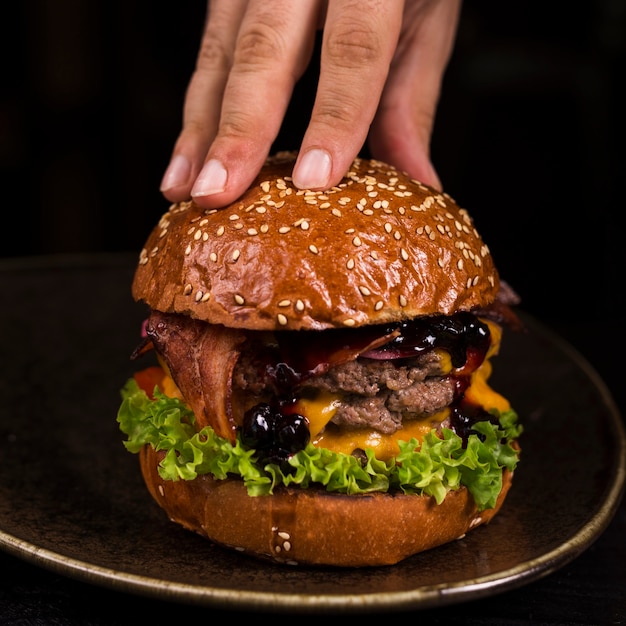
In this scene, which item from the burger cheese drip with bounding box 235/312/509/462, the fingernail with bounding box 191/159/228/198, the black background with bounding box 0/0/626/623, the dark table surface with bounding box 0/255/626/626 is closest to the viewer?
the dark table surface with bounding box 0/255/626/626

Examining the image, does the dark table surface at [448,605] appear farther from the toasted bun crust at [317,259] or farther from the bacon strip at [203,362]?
the toasted bun crust at [317,259]

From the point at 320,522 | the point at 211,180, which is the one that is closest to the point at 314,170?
the point at 211,180

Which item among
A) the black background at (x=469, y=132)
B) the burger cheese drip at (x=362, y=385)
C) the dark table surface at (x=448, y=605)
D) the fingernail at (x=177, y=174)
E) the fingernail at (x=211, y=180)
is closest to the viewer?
the dark table surface at (x=448, y=605)

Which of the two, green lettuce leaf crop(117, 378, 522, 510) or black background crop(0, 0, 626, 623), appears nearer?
green lettuce leaf crop(117, 378, 522, 510)

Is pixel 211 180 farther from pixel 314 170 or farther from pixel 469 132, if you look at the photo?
pixel 469 132

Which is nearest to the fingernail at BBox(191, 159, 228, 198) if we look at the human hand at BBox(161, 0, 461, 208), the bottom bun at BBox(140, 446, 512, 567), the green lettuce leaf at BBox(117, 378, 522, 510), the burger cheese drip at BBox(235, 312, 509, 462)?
the human hand at BBox(161, 0, 461, 208)

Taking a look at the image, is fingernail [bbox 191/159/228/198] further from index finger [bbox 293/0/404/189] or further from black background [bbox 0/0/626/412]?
black background [bbox 0/0/626/412]

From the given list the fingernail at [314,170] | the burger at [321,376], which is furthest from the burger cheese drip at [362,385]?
the fingernail at [314,170]
